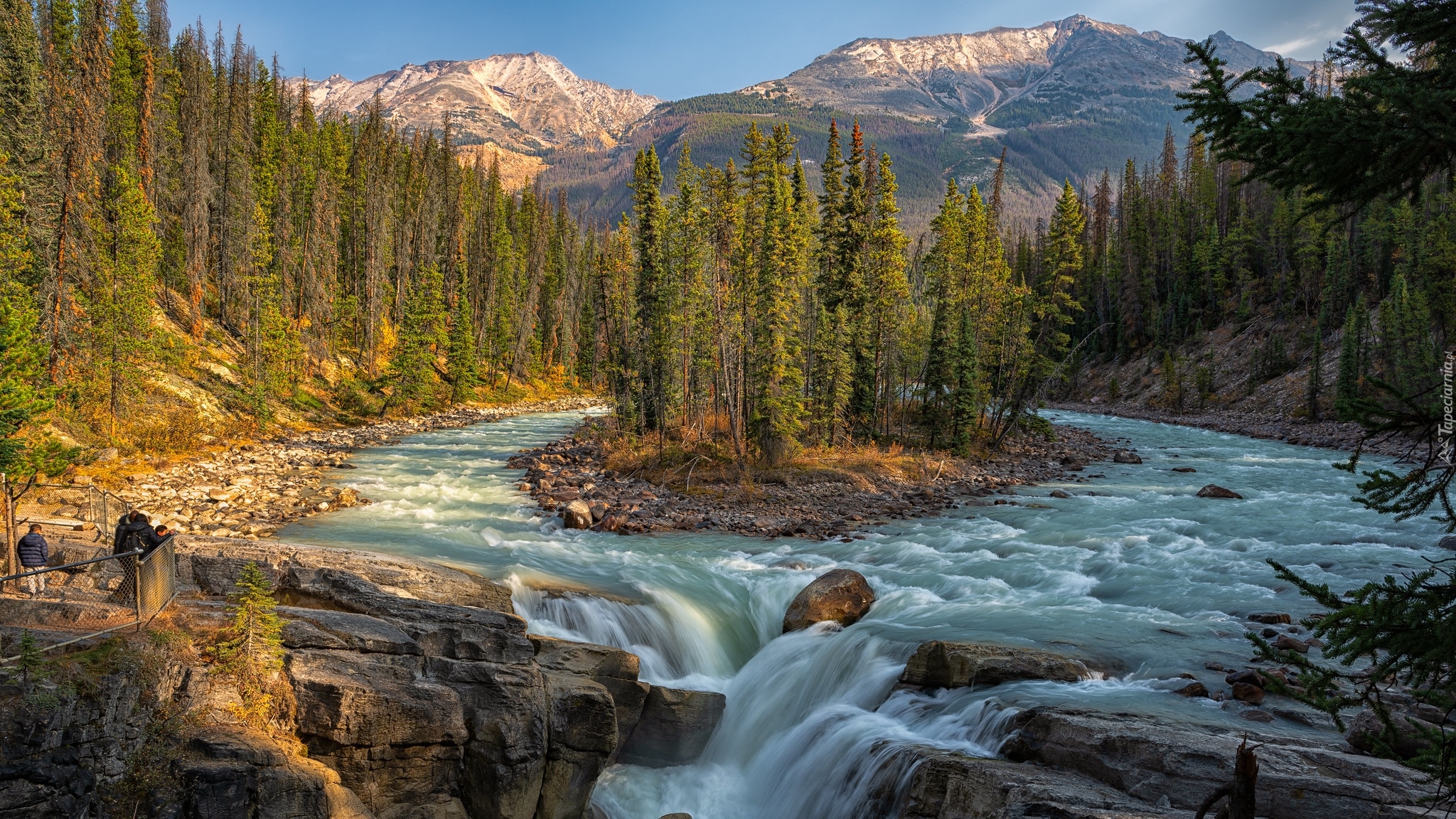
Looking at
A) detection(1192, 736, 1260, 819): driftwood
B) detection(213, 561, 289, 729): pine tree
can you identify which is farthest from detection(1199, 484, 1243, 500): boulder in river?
detection(213, 561, 289, 729): pine tree

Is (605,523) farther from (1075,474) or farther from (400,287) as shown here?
(400,287)

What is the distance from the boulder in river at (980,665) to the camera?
11.9m

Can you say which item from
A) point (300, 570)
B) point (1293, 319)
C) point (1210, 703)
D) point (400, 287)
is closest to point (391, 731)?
point (300, 570)

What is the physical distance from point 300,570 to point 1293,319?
85800mm

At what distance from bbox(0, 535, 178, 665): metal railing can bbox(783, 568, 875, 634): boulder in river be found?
11314 mm

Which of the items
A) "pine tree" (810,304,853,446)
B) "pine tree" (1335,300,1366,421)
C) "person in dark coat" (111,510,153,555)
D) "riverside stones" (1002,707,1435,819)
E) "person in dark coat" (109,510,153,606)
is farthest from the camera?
"pine tree" (1335,300,1366,421)

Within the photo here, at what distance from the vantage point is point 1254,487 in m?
30.7

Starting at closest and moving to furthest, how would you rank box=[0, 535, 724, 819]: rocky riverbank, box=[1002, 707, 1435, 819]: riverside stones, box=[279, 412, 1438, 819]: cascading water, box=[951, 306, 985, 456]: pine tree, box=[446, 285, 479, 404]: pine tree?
box=[1002, 707, 1435, 819]: riverside stones → box=[0, 535, 724, 819]: rocky riverbank → box=[279, 412, 1438, 819]: cascading water → box=[951, 306, 985, 456]: pine tree → box=[446, 285, 479, 404]: pine tree

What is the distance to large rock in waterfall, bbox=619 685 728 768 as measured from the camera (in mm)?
13102

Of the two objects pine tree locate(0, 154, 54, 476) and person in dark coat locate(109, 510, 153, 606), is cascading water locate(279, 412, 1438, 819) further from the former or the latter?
pine tree locate(0, 154, 54, 476)

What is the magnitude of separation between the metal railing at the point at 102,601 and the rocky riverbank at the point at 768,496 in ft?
44.9

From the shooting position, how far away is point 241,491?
79.6 ft

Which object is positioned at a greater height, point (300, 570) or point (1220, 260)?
point (1220, 260)

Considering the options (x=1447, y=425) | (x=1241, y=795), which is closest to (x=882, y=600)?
(x=1241, y=795)
